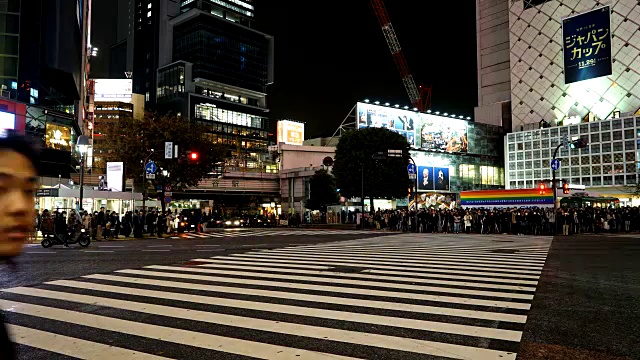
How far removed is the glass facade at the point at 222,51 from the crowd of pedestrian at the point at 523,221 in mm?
86692

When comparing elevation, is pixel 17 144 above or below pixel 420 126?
below

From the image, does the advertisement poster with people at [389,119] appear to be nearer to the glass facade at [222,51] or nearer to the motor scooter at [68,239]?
the motor scooter at [68,239]

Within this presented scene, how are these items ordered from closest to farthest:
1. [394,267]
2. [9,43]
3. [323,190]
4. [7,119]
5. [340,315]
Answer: [340,315], [394,267], [7,119], [9,43], [323,190]

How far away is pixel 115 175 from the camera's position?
31.9m

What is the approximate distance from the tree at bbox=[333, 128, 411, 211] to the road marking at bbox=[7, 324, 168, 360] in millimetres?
43552

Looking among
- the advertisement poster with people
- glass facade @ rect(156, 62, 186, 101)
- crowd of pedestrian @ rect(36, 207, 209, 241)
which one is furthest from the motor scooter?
glass facade @ rect(156, 62, 186, 101)

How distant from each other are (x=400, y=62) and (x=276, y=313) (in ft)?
342

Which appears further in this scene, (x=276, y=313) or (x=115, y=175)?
(x=115, y=175)

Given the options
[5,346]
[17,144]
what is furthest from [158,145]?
[5,346]

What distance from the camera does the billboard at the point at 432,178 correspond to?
227ft

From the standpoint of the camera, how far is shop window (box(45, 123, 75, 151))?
36.5 meters

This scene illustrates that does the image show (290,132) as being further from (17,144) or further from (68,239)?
(17,144)

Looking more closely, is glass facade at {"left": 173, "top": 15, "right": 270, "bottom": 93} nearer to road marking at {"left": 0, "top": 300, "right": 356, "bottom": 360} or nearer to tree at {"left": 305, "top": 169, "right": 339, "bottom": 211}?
tree at {"left": 305, "top": 169, "right": 339, "bottom": 211}

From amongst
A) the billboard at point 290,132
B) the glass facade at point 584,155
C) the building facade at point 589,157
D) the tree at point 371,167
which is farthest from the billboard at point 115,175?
the glass facade at point 584,155
